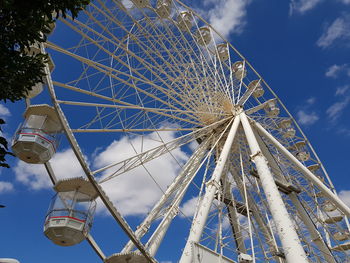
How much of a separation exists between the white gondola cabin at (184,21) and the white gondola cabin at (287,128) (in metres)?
8.36

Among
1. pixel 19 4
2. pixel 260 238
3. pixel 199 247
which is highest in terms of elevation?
pixel 260 238

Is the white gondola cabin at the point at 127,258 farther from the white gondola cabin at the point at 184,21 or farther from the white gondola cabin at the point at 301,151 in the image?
the white gondola cabin at the point at 301,151

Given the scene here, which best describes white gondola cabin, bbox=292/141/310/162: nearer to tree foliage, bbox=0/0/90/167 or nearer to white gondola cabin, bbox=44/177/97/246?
white gondola cabin, bbox=44/177/97/246

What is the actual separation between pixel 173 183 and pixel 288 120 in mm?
10828

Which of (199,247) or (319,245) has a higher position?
(319,245)

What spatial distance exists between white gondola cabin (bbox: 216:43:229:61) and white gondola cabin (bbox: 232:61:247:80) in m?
0.85

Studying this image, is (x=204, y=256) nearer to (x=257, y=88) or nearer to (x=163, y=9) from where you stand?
(x=163, y=9)

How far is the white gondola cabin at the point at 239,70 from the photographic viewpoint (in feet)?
60.6

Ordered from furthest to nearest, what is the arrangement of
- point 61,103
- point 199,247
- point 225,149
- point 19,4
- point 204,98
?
point 204,98 → point 225,149 → point 61,103 → point 199,247 → point 19,4

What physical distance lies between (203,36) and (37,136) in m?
11.6

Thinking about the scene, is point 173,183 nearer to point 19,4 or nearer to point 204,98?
point 204,98

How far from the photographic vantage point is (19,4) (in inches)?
165

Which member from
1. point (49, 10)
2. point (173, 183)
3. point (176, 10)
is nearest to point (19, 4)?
point (49, 10)

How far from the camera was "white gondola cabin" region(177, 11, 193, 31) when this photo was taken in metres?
16.7
